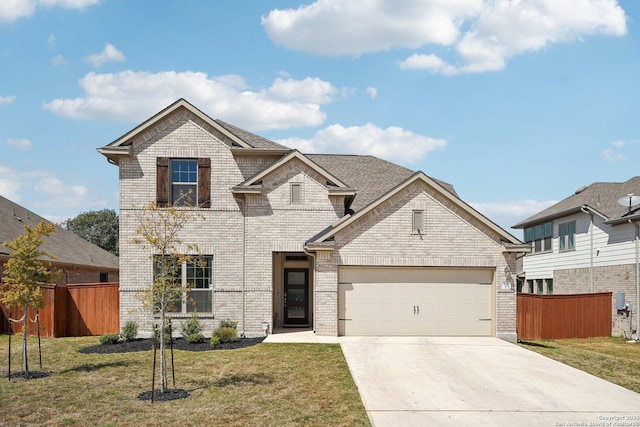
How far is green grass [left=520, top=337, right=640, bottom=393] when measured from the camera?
44.0ft

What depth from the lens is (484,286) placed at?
18.3m

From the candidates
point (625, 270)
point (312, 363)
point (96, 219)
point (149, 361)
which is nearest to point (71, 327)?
point (149, 361)

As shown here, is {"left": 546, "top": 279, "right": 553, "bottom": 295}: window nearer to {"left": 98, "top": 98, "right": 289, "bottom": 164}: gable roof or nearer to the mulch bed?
{"left": 98, "top": 98, "right": 289, "bottom": 164}: gable roof

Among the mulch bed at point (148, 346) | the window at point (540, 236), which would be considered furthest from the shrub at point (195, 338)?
the window at point (540, 236)

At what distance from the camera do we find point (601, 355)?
16.3m

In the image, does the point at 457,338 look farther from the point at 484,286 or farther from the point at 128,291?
the point at 128,291

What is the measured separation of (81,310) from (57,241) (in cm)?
1191

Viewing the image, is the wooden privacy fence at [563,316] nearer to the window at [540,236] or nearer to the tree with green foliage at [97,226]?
the window at [540,236]

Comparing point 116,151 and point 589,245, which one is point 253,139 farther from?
point 589,245

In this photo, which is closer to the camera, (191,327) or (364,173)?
(191,327)

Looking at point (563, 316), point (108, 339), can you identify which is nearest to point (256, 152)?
point (108, 339)

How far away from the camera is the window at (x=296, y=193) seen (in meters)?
18.8

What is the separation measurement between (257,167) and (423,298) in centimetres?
710

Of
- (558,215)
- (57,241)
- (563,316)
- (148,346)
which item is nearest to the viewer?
(148,346)
